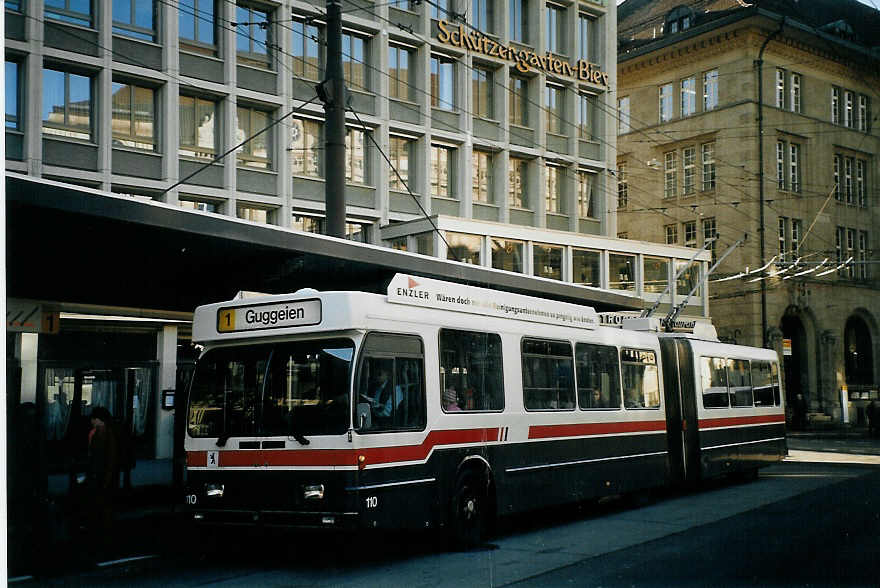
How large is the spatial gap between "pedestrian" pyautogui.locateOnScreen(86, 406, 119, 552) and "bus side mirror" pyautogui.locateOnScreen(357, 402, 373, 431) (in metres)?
4.02

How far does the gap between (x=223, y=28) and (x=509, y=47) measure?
12470 millimetres

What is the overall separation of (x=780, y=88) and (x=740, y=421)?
121 ft

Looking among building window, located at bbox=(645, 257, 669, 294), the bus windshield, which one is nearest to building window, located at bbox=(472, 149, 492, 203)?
building window, located at bbox=(645, 257, 669, 294)

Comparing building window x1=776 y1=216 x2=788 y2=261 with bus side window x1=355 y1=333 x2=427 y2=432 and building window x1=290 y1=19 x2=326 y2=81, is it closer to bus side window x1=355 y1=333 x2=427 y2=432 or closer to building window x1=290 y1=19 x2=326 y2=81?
building window x1=290 y1=19 x2=326 y2=81

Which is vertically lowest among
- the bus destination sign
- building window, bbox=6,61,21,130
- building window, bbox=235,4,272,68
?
the bus destination sign

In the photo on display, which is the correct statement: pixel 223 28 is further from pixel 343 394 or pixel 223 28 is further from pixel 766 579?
pixel 766 579

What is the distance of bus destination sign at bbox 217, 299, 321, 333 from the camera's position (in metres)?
10.5

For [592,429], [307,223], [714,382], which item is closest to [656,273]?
[307,223]

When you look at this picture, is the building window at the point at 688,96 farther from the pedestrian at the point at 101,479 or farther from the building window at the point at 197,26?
the pedestrian at the point at 101,479

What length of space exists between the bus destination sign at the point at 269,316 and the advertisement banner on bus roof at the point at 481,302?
2.88 ft

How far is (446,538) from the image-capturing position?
37.9 feet

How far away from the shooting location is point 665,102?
55844 mm

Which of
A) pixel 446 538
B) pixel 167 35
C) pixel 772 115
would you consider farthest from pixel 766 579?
pixel 772 115

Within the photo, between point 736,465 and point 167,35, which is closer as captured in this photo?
point 736,465
